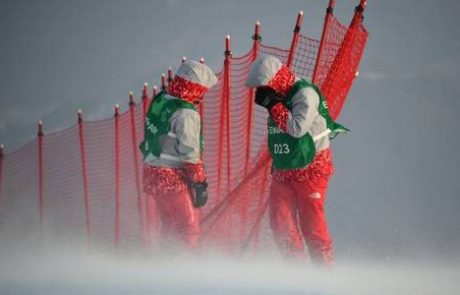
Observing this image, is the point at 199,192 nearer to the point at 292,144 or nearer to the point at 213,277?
the point at 292,144

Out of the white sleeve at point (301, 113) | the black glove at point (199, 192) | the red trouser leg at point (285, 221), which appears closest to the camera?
the white sleeve at point (301, 113)

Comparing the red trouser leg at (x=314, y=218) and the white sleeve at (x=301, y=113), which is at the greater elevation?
the white sleeve at (x=301, y=113)

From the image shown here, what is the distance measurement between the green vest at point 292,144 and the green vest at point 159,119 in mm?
790

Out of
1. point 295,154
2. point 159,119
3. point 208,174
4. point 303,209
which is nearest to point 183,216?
point 159,119

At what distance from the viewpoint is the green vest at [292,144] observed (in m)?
4.23

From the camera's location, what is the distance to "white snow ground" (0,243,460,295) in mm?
3115

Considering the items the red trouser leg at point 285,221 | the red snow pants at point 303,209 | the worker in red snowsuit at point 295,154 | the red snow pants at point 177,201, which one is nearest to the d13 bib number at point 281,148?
the worker in red snowsuit at point 295,154

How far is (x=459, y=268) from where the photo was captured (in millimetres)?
4598

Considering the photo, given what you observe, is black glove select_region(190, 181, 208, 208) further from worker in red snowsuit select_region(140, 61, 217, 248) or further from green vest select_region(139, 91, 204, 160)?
green vest select_region(139, 91, 204, 160)

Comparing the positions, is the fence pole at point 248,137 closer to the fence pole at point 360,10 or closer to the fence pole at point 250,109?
the fence pole at point 250,109

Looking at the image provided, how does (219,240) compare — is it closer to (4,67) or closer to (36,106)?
(36,106)

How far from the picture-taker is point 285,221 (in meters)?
4.41

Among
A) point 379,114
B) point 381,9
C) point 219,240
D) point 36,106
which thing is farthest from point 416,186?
point 36,106

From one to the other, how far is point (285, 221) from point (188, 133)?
1127 mm
